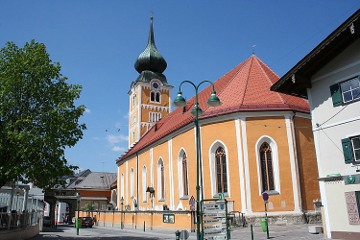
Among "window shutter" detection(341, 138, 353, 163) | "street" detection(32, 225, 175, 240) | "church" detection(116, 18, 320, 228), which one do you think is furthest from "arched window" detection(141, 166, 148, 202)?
"window shutter" detection(341, 138, 353, 163)

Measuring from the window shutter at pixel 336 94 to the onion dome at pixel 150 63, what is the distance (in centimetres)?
3484

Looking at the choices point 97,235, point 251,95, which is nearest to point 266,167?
point 251,95

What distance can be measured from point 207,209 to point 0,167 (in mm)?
9751

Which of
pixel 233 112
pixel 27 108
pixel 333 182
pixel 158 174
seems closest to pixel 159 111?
pixel 158 174

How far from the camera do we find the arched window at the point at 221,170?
84.3ft

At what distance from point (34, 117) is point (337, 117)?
47.0 ft

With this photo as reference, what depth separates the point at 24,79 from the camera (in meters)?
17.5

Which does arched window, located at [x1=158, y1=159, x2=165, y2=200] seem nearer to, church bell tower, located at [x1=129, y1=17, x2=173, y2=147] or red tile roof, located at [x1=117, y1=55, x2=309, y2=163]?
red tile roof, located at [x1=117, y1=55, x2=309, y2=163]

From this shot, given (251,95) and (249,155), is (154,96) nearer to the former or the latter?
(251,95)

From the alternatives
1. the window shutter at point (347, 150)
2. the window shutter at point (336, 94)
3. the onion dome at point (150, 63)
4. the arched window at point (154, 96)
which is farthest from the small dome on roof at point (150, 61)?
the window shutter at point (347, 150)

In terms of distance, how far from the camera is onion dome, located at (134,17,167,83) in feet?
160

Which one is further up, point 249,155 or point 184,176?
point 249,155

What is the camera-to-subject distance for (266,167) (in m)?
24.9

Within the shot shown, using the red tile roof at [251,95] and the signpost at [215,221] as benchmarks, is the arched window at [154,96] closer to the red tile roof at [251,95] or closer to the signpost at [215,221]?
the red tile roof at [251,95]
